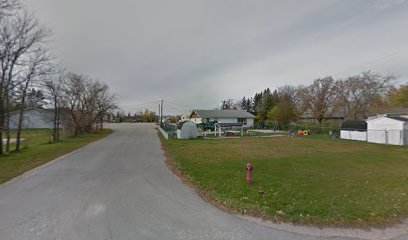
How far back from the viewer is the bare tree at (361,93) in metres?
35.9

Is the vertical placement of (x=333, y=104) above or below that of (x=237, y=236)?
above

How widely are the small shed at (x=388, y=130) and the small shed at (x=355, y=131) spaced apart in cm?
69

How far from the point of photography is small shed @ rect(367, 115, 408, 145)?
19.5 metres

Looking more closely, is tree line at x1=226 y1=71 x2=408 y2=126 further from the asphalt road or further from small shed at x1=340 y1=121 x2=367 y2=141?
the asphalt road

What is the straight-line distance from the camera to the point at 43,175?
8.59m

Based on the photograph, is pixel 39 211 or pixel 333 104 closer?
pixel 39 211

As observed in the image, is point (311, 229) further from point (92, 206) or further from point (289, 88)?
point (289, 88)

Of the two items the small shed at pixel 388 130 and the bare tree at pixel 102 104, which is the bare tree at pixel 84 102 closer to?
the bare tree at pixel 102 104

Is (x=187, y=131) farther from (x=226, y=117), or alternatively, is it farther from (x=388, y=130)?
(x=226, y=117)

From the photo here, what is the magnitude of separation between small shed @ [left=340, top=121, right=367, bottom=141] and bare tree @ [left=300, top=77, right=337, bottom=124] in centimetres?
1356

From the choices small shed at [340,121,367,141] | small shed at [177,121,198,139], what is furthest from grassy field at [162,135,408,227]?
small shed at [340,121,367,141]

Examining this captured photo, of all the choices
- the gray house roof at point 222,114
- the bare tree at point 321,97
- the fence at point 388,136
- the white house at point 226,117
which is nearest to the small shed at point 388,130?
the fence at point 388,136

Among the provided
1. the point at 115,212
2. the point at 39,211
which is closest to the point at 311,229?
the point at 115,212

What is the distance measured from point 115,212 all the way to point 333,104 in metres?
42.6
